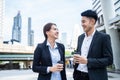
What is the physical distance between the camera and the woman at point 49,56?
11.7ft

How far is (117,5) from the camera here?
234 feet

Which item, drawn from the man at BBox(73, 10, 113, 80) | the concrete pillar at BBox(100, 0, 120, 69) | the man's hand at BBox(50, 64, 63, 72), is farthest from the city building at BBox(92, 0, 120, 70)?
the man's hand at BBox(50, 64, 63, 72)

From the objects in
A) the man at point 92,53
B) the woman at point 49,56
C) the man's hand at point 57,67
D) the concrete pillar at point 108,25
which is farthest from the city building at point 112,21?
the man's hand at point 57,67

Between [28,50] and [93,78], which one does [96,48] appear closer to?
[93,78]

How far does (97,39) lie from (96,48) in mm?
116

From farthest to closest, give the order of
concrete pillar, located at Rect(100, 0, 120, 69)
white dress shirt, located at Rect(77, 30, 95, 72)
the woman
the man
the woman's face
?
concrete pillar, located at Rect(100, 0, 120, 69), the woman's face, the woman, white dress shirt, located at Rect(77, 30, 95, 72), the man

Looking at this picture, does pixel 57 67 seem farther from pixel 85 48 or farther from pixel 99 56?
pixel 99 56

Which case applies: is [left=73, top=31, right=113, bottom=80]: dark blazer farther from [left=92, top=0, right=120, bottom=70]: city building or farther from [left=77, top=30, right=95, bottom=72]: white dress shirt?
[left=92, top=0, right=120, bottom=70]: city building

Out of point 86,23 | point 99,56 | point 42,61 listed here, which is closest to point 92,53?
point 99,56

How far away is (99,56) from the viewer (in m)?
3.28

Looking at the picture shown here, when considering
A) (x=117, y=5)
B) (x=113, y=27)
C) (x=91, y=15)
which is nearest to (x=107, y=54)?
(x=91, y=15)

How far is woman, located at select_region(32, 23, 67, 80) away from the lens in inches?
140

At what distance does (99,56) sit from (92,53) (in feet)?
0.31

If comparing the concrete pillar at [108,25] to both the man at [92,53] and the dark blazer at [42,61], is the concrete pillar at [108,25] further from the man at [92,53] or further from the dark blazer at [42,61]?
the man at [92,53]
